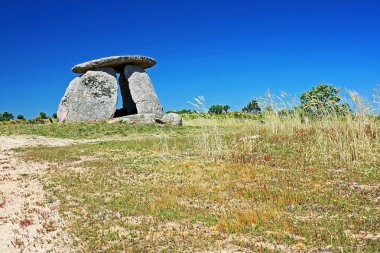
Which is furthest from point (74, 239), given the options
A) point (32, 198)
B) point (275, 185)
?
point (275, 185)

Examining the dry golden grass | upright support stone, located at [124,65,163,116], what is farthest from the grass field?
upright support stone, located at [124,65,163,116]

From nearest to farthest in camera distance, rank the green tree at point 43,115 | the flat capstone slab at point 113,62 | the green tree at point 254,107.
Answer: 1. the green tree at point 254,107
2. the flat capstone slab at point 113,62
3. the green tree at point 43,115

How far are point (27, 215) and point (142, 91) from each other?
74.1ft

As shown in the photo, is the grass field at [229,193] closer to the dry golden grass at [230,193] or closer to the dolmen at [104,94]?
the dry golden grass at [230,193]

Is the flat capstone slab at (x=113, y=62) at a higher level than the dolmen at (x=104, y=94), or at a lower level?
higher

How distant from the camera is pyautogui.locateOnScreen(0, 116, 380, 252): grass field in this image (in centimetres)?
672

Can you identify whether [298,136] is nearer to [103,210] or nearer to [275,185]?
[275,185]

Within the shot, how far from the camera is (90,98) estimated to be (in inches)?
1171

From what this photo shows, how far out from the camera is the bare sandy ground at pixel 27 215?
22.6 feet

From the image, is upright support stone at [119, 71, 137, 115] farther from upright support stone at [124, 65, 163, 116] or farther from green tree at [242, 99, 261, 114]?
green tree at [242, 99, 261, 114]

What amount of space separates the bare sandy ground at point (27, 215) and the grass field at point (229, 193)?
29cm

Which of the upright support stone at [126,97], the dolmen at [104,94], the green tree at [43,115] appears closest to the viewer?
the dolmen at [104,94]

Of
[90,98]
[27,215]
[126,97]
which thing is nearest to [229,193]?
[27,215]

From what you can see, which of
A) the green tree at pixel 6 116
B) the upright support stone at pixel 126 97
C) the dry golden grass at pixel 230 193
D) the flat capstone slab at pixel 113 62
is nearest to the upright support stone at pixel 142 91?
the flat capstone slab at pixel 113 62
